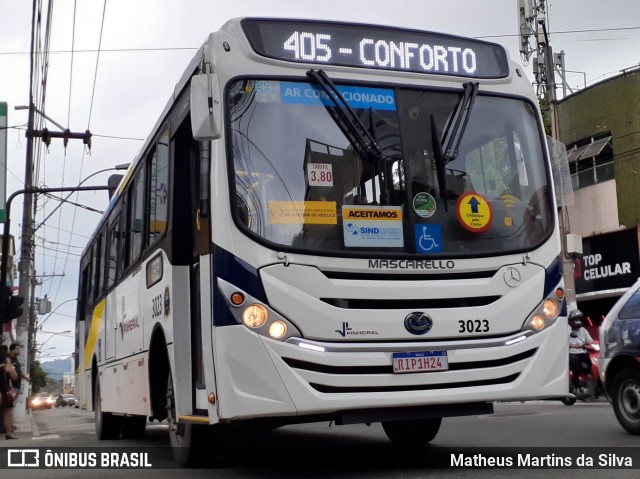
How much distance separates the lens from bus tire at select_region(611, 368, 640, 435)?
9523 mm

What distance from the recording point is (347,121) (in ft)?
23.5

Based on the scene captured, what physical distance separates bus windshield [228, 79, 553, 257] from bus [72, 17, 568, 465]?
0.04 feet

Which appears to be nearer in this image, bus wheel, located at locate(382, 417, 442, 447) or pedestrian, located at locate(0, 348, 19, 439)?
bus wheel, located at locate(382, 417, 442, 447)

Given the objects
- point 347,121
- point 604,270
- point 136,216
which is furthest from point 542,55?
point 347,121

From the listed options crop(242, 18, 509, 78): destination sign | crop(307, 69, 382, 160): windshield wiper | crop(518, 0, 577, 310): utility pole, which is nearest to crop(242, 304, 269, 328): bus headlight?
crop(307, 69, 382, 160): windshield wiper

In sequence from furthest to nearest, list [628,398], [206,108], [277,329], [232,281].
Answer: [628,398], [206,108], [232,281], [277,329]

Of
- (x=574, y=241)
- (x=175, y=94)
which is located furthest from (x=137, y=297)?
(x=574, y=241)

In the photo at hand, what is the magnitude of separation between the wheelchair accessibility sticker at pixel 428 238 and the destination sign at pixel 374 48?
4.55 ft

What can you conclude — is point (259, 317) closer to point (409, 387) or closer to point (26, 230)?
point (409, 387)

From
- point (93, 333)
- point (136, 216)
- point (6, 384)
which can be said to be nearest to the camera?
point (136, 216)

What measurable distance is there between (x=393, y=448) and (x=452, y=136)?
376cm

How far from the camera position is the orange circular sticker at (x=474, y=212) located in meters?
7.21

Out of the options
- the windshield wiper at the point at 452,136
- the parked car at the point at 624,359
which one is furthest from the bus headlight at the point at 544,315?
the parked car at the point at 624,359

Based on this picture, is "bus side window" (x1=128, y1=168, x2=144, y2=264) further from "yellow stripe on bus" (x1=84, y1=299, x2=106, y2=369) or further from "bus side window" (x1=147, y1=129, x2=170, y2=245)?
"yellow stripe on bus" (x1=84, y1=299, x2=106, y2=369)
